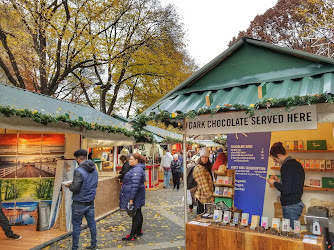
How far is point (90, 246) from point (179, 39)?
1449cm

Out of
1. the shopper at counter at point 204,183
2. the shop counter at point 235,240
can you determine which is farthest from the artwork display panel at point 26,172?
the shop counter at point 235,240

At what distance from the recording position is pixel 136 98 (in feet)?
72.9

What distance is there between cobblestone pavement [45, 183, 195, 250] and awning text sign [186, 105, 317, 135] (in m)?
2.69

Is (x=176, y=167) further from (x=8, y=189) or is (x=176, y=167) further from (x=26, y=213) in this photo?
(x=8, y=189)

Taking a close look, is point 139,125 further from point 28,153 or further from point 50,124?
point 28,153

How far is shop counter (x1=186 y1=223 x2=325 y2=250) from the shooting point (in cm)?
342

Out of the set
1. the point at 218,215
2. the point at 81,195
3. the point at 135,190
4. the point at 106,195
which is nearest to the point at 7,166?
the point at 106,195

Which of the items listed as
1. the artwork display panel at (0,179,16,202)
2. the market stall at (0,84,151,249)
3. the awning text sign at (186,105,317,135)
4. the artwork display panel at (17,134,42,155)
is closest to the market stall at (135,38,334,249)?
the awning text sign at (186,105,317,135)

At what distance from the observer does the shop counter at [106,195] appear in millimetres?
7316

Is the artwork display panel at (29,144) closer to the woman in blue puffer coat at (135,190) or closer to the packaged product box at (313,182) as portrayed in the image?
the woman in blue puffer coat at (135,190)

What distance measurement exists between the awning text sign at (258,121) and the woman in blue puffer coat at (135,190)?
5.62 ft

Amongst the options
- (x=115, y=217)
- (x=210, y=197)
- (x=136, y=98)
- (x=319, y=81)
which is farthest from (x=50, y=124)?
(x=136, y=98)

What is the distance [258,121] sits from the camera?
3.74m

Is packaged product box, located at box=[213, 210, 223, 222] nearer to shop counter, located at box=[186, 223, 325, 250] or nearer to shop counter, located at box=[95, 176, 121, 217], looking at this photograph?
shop counter, located at box=[186, 223, 325, 250]
